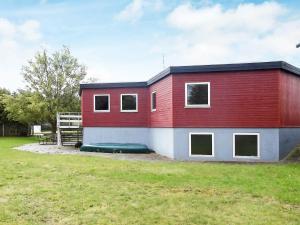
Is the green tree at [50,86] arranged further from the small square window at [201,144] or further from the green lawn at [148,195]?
the green lawn at [148,195]

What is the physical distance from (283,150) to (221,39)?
12.0 metres

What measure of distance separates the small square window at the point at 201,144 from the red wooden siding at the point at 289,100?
3187 millimetres

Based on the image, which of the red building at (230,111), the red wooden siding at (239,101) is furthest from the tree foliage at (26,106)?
the red wooden siding at (239,101)

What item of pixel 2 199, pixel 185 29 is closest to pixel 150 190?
pixel 2 199

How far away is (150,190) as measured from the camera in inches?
354

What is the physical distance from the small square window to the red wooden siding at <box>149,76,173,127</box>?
4.15 feet

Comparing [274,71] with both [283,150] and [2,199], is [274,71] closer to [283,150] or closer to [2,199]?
[283,150]

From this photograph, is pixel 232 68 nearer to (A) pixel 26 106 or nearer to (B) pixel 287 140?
(B) pixel 287 140

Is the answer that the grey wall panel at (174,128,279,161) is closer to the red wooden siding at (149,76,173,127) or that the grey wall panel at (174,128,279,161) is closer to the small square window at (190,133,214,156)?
the small square window at (190,133,214,156)

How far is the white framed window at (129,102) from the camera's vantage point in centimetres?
2177

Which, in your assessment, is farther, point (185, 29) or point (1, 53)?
point (1, 53)

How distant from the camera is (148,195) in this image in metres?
8.44

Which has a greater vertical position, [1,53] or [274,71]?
[1,53]

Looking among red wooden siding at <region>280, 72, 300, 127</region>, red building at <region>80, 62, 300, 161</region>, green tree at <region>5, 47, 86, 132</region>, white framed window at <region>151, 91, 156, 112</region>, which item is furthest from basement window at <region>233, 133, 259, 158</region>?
green tree at <region>5, 47, 86, 132</region>
